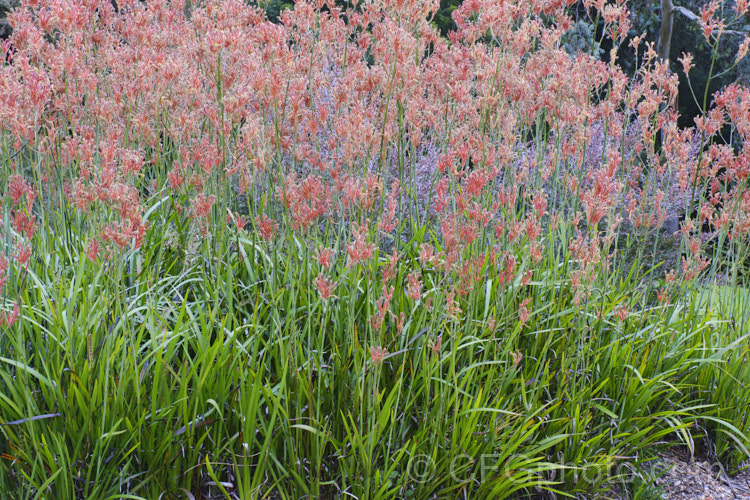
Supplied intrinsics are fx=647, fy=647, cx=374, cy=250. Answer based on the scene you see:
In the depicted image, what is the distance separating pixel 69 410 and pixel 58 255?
117 centimetres

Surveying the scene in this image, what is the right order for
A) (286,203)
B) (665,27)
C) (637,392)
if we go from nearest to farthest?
1. (286,203)
2. (637,392)
3. (665,27)

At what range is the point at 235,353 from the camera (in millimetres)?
2629

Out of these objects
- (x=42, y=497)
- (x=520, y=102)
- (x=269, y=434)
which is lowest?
(x=42, y=497)

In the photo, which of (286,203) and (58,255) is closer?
(286,203)

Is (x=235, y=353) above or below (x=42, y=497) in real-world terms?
above

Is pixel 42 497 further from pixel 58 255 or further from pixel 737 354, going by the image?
pixel 737 354

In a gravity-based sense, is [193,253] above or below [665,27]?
below

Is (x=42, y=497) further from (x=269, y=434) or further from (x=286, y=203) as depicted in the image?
(x=286, y=203)

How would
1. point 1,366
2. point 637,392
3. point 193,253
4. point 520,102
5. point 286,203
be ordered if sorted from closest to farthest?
point 1,366 → point 286,203 → point 637,392 → point 193,253 → point 520,102

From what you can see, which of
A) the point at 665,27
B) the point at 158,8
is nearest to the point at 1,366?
the point at 158,8

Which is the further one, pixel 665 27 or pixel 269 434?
pixel 665 27

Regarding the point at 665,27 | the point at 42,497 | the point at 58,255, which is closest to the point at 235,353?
the point at 42,497

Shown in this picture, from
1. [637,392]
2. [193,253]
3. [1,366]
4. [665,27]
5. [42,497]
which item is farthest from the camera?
[665,27]

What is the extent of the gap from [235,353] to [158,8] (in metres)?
2.84
